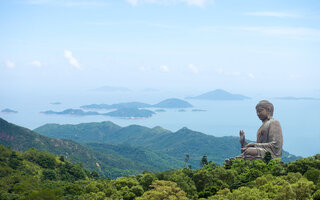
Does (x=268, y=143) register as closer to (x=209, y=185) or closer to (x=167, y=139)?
(x=209, y=185)

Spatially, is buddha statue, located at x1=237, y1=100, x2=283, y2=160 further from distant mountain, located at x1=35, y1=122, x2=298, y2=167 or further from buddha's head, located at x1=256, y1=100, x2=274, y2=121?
distant mountain, located at x1=35, y1=122, x2=298, y2=167

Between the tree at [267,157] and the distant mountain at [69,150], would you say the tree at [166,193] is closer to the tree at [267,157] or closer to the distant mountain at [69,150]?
the tree at [267,157]

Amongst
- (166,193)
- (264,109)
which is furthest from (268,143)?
(166,193)

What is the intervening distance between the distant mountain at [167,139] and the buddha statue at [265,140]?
64052 mm

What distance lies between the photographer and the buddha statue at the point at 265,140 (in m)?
22.8

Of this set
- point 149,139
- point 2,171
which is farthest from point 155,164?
point 2,171

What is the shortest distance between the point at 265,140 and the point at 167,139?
3714 inches

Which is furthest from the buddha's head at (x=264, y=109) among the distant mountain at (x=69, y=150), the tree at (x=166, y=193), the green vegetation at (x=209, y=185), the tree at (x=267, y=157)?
the distant mountain at (x=69, y=150)

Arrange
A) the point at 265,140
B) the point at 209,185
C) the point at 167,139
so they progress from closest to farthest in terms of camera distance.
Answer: the point at 209,185 < the point at 265,140 < the point at 167,139

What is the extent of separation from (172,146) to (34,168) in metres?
78.1

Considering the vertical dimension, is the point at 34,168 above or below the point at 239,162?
below

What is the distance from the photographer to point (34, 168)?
107ft

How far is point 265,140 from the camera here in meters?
23.8

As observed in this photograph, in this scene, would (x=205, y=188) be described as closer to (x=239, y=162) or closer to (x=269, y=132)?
(x=239, y=162)
